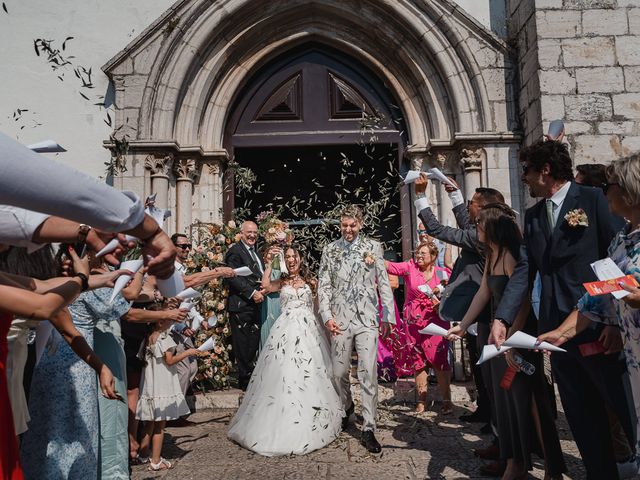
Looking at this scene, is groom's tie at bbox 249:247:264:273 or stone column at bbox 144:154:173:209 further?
stone column at bbox 144:154:173:209

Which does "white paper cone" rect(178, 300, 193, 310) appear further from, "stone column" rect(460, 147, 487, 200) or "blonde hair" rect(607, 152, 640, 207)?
"stone column" rect(460, 147, 487, 200)

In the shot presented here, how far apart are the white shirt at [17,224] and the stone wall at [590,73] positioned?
6037 millimetres

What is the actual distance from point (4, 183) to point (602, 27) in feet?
23.9

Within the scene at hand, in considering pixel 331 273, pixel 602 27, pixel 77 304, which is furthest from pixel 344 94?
pixel 77 304

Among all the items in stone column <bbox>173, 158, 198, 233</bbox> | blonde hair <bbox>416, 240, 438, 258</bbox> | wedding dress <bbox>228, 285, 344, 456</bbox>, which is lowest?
wedding dress <bbox>228, 285, 344, 456</bbox>

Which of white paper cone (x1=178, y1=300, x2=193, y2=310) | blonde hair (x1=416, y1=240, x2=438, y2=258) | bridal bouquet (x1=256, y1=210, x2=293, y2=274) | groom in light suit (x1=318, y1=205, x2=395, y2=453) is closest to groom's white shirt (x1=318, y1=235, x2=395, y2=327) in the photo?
groom in light suit (x1=318, y1=205, x2=395, y2=453)

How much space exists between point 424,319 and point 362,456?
7.19 ft

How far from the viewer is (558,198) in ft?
11.0

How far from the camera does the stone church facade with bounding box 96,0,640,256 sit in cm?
668

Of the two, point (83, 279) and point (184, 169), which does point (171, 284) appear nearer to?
point (83, 279)

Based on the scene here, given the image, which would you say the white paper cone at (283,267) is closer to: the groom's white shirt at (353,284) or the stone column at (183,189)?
the groom's white shirt at (353,284)

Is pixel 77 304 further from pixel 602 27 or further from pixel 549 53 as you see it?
pixel 602 27

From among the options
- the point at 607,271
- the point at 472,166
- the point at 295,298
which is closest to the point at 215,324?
the point at 295,298

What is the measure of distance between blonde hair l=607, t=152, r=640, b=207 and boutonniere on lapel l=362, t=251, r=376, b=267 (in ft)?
9.07
